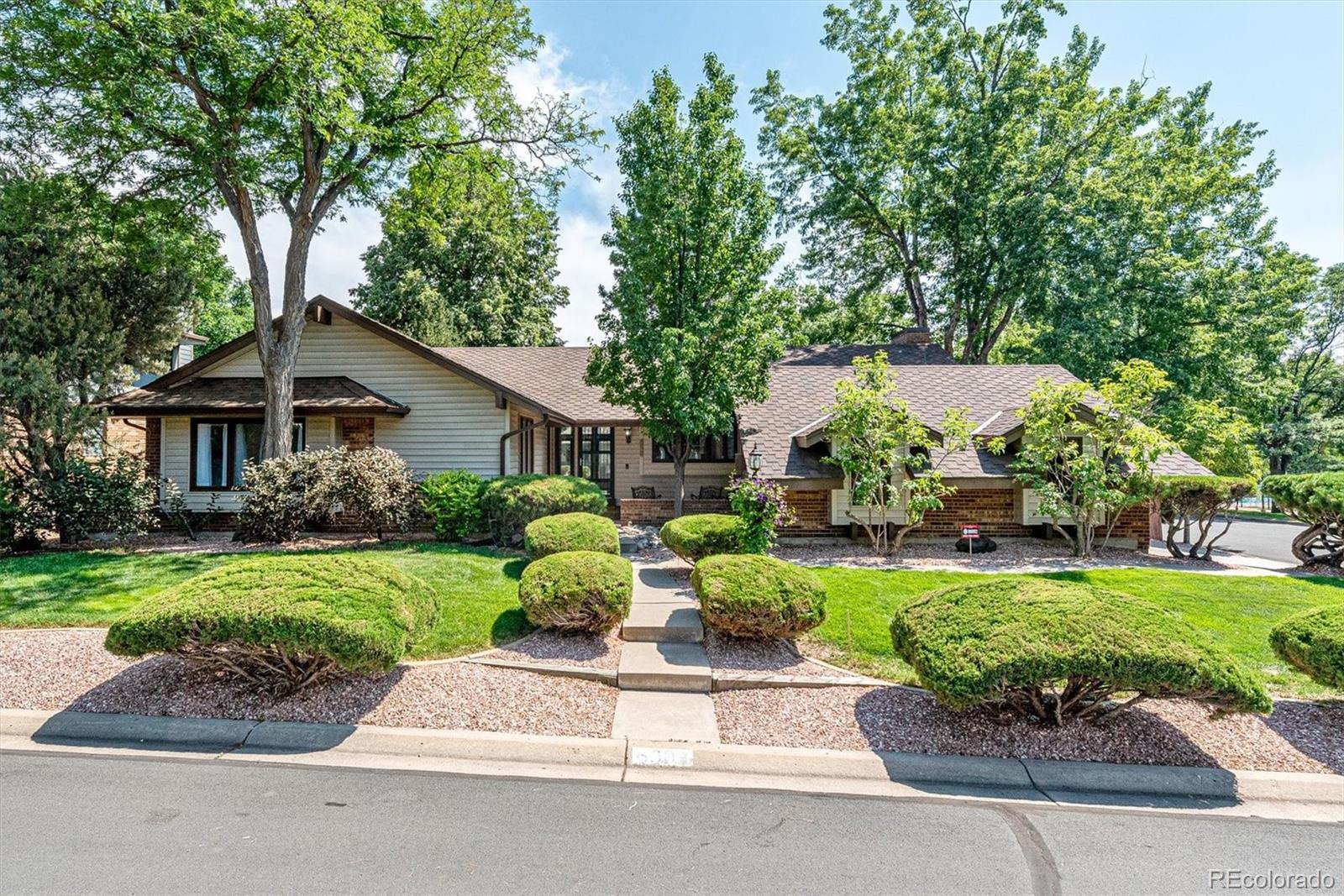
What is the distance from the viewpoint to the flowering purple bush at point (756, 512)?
8344 millimetres

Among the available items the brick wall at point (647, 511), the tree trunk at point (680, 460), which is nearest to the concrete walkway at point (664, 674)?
the tree trunk at point (680, 460)

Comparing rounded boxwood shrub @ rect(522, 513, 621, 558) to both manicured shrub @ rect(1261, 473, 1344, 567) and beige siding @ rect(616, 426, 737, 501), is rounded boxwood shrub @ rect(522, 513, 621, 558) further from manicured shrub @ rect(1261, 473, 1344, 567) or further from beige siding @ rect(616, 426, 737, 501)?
manicured shrub @ rect(1261, 473, 1344, 567)

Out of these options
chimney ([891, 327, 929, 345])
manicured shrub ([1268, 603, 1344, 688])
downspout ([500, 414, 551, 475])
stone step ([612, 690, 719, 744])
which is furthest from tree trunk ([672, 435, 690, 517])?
chimney ([891, 327, 929, 345])

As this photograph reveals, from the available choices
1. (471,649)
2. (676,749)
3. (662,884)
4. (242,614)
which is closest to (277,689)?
(242,614)

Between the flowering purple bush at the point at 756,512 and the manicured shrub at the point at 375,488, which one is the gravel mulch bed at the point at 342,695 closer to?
the flowering purple bush at the point at 756,512

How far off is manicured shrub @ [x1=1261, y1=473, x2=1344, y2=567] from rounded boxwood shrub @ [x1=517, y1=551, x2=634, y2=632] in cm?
1203

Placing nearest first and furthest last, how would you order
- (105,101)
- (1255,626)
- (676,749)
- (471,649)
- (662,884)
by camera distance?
(662,884) → (676,749) → (471,649) → (1255,626) → (105,101)

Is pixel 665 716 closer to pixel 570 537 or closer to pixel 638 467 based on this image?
pixel 570 537

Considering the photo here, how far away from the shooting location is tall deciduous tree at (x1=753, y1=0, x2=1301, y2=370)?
19688 millimetres

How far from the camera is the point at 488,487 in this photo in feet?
35.4

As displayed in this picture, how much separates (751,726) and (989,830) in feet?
5.83

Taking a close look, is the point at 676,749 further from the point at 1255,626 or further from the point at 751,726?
the point at 1255,626

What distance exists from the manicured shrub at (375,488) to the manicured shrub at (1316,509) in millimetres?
15825

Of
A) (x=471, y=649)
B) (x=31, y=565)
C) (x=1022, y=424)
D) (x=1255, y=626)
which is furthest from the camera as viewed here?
(x=1022, y=424)
